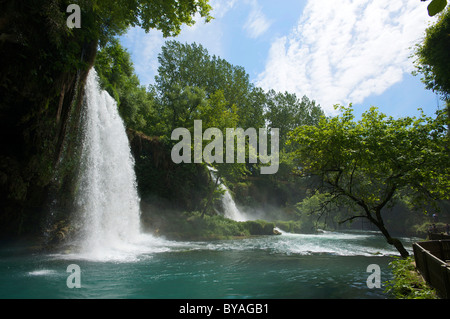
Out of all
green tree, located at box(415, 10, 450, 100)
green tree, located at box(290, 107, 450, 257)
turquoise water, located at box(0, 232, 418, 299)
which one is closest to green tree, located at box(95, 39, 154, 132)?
turquoise water, located at box(0, 232, 418, 299)

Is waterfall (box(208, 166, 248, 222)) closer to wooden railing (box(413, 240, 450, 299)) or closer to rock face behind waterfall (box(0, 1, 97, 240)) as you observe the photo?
rock face behind waterfall (box(0, 1, 97, 240))

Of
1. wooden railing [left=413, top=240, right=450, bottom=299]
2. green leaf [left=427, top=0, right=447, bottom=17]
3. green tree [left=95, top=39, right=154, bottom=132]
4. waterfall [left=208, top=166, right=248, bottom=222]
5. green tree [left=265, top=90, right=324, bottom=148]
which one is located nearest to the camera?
green leaf [left=427, top=0, right=447, bottom=17]

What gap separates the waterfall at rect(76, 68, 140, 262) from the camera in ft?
47.0

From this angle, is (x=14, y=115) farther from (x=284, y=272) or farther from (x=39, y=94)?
(x=284, y=272)

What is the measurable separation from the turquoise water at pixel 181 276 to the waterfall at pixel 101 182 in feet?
7.84

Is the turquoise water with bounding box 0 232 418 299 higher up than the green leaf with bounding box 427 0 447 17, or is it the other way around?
the green leaf with bounding box 427 0 447 17

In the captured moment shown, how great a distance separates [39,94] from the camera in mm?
9875

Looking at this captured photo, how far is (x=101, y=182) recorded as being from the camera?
15.4 meters

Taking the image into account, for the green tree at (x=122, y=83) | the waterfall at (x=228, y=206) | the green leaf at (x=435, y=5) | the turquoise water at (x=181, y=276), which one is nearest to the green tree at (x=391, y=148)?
the turquoise water at (x=181, y=276)

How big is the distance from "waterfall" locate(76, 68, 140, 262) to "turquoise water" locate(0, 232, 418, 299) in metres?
2.39

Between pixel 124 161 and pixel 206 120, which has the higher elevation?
pixel 206 120
